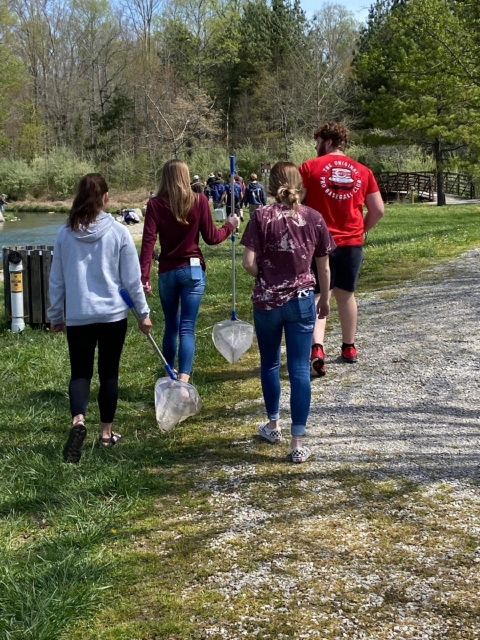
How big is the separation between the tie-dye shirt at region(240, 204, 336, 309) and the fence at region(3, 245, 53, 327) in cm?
491

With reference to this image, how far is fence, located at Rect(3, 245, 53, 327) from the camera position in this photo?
8.38m

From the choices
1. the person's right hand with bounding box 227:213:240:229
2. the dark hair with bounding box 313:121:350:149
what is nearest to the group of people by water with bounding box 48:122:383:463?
the person's right hand with bounding box 227:213:240:229

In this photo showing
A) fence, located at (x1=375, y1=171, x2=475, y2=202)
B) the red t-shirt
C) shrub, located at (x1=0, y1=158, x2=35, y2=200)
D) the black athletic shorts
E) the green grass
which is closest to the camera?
the green grass

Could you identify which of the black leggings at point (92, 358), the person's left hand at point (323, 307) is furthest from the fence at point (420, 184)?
the black leggings at point (92, 358)

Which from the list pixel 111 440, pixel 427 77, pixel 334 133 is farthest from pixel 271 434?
pixel 427 77

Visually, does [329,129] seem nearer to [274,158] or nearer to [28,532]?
[28,532]

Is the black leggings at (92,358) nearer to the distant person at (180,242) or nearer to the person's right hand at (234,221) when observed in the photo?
the distant person at (180,242)

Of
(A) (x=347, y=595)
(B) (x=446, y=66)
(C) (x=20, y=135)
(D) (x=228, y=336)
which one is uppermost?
(C) (x=20, y=135)

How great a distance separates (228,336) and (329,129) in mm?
1933

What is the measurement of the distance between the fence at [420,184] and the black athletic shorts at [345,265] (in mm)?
33321

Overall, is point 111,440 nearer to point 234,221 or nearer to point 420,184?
point 234,221

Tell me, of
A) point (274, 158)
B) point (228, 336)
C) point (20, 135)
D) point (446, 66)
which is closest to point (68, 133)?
point (20, 135)

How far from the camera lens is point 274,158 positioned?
51406 mm

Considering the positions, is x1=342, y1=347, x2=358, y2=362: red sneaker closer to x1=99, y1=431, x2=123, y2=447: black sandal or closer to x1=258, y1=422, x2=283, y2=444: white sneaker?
x1=258, y1=422, x2=283, y2=444: white sneaker
